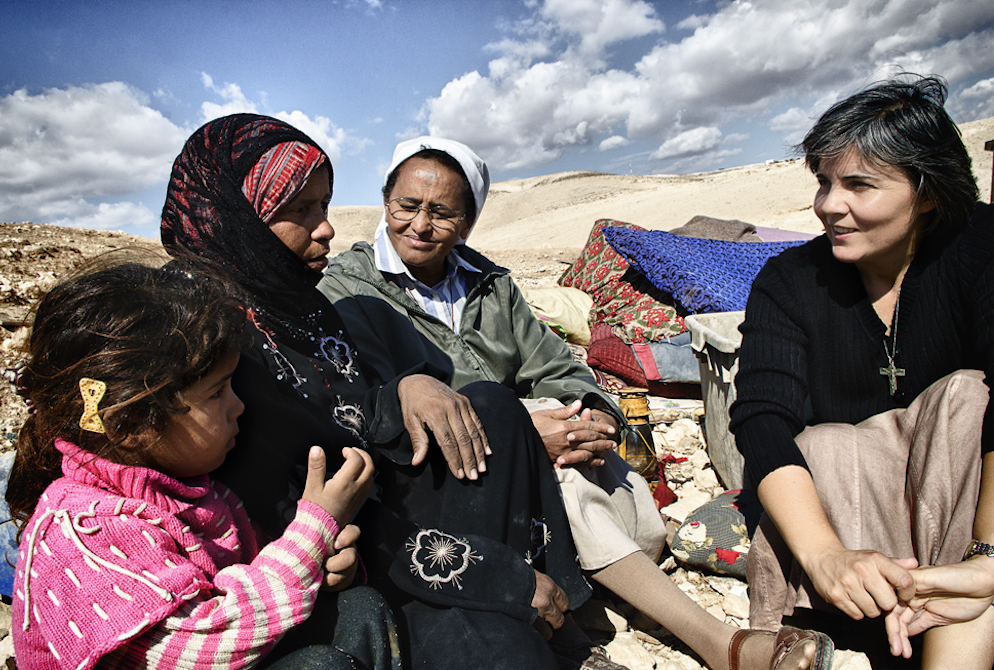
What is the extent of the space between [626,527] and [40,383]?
1.76 metres

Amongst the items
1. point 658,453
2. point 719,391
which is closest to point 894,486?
point 719,391

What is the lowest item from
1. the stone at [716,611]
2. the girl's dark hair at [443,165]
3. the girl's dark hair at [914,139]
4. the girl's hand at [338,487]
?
the stone at [716,611]

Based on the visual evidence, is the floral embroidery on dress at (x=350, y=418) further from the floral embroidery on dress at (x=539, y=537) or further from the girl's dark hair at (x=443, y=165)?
the girl's dark hair at (x=443, y=165)

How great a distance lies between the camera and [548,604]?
1676 millimetres

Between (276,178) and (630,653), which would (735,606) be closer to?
(630,653)

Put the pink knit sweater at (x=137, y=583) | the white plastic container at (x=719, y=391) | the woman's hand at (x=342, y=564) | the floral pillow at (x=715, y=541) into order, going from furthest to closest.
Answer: the white plastic container at (x=719, y=391) < the floral pillow at (x=715, y=541) < the woman's hand at (x=342, y=564) < the pink knit sweater at (x=137, y=583)

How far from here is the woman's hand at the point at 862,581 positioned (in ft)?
4.84

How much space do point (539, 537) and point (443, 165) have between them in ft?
5.20

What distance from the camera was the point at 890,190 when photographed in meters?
1.83

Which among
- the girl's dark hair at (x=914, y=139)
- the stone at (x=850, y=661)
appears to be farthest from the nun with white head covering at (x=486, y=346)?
the girl's dark hair at (x=914, y=139)

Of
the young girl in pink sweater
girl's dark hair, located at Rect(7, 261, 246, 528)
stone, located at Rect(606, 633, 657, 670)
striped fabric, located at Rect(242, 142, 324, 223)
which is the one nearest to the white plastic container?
stone, located at Rect(606, 633, 657, 670)

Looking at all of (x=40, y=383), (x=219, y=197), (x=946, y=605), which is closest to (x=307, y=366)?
(x=219, y=197)

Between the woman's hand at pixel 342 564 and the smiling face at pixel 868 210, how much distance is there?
161 cm

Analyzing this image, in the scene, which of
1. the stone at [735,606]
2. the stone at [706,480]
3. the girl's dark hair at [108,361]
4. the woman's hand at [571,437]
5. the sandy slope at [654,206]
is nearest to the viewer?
the girl's dark hair at [108,361]
